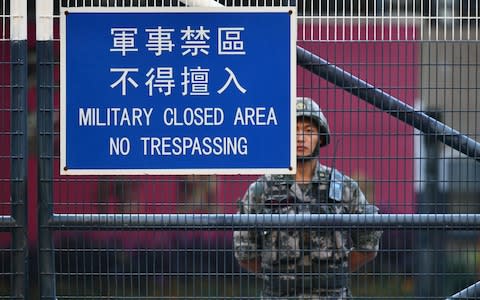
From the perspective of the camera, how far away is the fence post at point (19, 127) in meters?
6.89

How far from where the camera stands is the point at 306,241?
22.9 feet

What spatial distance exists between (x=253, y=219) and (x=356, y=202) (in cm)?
53

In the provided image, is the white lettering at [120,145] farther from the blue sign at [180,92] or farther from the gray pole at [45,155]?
the gray pole at [45,155]

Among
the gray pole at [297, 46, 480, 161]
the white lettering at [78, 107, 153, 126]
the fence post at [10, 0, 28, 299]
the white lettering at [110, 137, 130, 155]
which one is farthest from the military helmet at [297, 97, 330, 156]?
the fence post at [10, 0, 28, 299]

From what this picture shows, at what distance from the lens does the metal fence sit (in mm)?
6824

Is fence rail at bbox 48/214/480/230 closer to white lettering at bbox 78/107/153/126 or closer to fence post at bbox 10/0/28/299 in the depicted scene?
fence post at bbox 10/0/28/299

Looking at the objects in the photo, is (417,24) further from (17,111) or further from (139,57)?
(17,111)

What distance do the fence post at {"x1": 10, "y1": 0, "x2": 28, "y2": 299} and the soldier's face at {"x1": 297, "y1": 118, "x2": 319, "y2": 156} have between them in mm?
1359

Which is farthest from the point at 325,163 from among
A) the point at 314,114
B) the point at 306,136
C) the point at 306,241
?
the point at 306,241

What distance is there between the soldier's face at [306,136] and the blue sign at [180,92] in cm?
25

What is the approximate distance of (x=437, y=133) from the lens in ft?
22.4

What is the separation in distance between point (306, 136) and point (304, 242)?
529 mm

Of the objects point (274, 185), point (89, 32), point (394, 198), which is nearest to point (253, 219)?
point (274, 185)

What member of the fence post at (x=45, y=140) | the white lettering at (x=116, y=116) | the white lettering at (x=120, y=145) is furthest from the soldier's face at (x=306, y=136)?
the fence post at (x=45, y=140)
